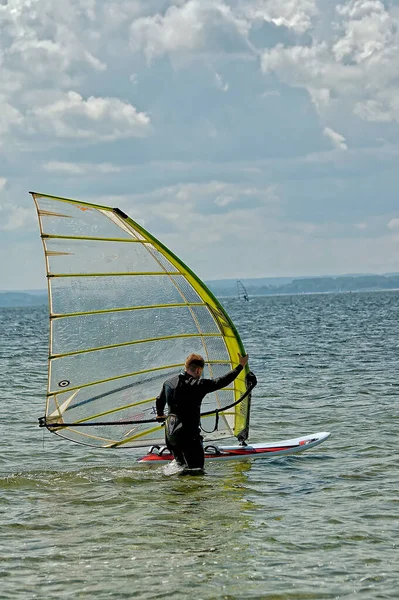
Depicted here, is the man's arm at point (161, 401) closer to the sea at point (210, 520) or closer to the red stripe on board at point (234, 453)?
the sea at point (210, 520)

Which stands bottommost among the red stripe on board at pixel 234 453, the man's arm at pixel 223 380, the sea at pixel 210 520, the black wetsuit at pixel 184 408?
the sea at pixel 210 520

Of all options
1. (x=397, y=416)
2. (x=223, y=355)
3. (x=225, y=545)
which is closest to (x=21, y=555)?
(x=225, y=545)

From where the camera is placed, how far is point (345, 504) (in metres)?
7.69

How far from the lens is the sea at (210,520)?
569 centimetres

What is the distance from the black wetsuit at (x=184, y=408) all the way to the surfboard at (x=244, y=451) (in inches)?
42.0

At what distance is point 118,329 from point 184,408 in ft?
4.60

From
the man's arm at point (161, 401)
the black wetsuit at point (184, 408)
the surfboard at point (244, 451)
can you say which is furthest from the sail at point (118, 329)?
the black wetsuit at point (184, 408)

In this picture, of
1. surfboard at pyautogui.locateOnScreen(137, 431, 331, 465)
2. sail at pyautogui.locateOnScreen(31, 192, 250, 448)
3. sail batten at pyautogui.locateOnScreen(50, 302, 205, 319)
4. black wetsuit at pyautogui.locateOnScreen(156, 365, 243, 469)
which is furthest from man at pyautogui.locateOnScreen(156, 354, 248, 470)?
sail batten at pyautogui.locateOnScreen(50, 302, 205, 319)

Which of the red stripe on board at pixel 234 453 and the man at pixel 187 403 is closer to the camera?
the man at pixel 187 403

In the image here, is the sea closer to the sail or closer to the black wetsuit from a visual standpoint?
the black wetsuit

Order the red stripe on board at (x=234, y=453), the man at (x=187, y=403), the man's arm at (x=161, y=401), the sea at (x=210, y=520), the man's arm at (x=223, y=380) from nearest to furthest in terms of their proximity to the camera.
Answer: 1. the sea at (x=210, y=520)
2. the man's arm at (x=223, y=380)
3. the man at (x=187, y=403)
4. the man's arm at (x=161, y=401)
5. the red stripe on board at (x=234, y=453)

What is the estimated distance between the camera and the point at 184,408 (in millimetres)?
8273

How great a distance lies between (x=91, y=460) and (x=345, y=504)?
148 inches

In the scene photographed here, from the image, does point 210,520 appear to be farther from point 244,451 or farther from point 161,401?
point 244,451
